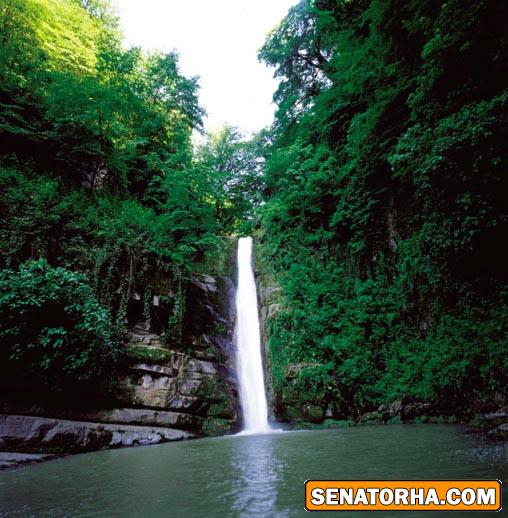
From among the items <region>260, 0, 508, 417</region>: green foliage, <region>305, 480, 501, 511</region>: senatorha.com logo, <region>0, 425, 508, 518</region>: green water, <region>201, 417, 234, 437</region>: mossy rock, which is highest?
<region>260, 0, 508, 417</region>: green foliage

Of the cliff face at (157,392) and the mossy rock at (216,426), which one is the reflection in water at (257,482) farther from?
the mossy rock at (216,426)

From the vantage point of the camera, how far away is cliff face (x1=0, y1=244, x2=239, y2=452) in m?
6.11

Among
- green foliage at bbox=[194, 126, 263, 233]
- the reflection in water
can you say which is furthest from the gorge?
green foliage at bbox=[194, 126, 263, 233]

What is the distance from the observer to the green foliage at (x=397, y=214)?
18.1 feet

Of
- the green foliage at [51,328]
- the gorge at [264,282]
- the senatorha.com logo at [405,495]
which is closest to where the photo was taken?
the senatorha.com logo at [405,495]

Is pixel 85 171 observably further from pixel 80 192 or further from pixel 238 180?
pixel 238 180

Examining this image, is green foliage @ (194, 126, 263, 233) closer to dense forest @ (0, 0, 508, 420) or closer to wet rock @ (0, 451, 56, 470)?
dense forest @ (0, 0, 508, 420)

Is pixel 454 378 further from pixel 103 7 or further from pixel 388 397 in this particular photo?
pixel 103 7

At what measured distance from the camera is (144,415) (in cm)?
752

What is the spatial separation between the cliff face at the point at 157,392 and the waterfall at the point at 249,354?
0.35m

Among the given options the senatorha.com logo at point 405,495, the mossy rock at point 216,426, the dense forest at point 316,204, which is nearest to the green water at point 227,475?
the senatorha.com logo at point 405,495

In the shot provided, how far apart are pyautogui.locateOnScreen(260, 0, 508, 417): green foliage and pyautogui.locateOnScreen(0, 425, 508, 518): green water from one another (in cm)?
327

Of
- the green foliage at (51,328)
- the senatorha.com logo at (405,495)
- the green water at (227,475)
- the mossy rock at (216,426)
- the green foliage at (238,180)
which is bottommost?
the mossy rock at (216,426)

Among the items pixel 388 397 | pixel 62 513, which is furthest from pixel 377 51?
pixel 62 513
